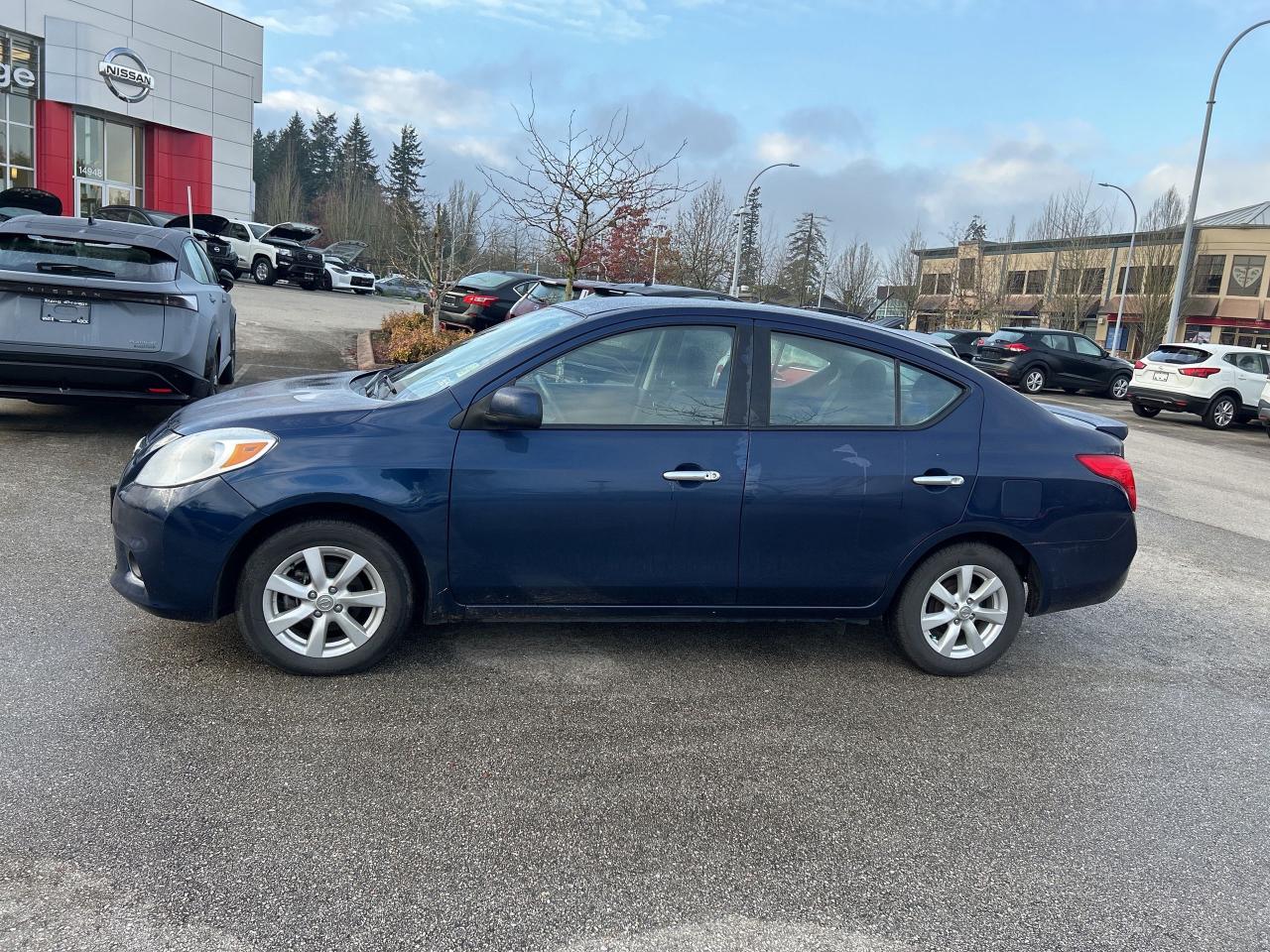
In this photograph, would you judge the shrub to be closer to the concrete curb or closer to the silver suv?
the concrete curb

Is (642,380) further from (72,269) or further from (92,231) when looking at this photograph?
(92,231)

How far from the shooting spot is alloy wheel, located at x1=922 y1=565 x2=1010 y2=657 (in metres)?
4.54

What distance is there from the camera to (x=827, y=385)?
444 cm

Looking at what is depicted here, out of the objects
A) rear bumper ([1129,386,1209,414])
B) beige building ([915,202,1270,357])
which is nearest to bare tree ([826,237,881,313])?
beige building ([915,202,1270,357])

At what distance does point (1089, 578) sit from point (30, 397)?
7220 millimetres

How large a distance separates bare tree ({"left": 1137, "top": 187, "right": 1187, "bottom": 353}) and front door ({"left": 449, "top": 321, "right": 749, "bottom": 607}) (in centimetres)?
4720

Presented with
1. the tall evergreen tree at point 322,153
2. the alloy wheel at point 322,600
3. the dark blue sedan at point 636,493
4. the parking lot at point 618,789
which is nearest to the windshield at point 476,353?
the dark blue sedan at point 636,493

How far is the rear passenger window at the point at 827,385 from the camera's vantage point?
436 cm

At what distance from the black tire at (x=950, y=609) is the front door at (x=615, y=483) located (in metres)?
0.85

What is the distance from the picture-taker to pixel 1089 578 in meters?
4.67

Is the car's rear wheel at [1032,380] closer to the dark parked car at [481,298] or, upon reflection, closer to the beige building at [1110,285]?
the dark parked car at [481,298]

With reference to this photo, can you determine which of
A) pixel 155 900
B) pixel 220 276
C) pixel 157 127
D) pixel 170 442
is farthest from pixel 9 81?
pixel 155 900

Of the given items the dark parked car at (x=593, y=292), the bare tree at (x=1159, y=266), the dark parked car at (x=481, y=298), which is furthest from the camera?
the bare tree at (x=1159, y=266)

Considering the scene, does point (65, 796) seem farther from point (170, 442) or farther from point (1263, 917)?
point (1263, 917)
